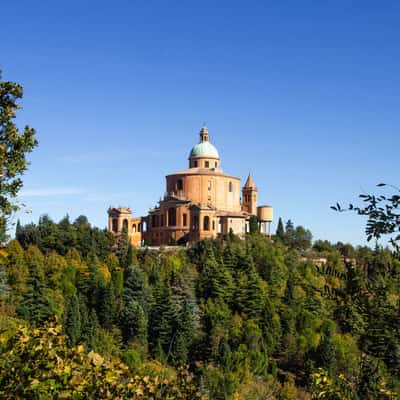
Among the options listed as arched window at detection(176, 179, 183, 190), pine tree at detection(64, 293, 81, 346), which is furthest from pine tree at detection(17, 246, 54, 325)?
arched window at detection(176, 179, 183, 190)

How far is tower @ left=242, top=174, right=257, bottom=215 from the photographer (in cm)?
6981

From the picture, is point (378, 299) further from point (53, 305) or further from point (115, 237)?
point (115, 237)

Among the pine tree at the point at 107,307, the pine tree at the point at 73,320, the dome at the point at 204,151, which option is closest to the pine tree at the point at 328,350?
the pine tree at the point at 107,307

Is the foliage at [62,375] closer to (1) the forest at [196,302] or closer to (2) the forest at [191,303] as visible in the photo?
(1) the forest at [196,302]

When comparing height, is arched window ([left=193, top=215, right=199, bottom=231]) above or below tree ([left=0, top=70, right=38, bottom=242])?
above

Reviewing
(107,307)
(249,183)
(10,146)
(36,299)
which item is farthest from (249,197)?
(10,146)

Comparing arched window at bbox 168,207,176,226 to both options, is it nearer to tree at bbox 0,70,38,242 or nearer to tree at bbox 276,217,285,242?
tree at bbox 276,217,285,242

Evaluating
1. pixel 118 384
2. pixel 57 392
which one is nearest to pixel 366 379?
pixel 118 384

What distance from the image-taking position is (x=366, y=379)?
9031mm

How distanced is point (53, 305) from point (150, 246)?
17.4 metres

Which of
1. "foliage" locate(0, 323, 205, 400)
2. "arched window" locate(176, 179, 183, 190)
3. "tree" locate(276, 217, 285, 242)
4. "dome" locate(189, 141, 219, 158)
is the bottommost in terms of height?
"foliage" locate(0, 323, 205, 400)

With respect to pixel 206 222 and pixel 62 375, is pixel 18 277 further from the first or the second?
pixel 62 375

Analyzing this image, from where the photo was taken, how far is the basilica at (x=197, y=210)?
6347 cm

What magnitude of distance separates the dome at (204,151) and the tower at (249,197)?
4.32 m
